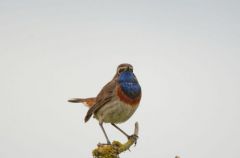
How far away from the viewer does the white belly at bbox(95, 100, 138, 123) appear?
10047mm

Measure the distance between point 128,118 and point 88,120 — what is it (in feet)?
2.74

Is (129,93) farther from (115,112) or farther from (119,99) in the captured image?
(115,112)

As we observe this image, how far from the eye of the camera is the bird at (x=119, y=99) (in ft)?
32.8

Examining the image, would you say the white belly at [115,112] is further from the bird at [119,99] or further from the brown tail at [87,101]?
the brown tail at [87,101]

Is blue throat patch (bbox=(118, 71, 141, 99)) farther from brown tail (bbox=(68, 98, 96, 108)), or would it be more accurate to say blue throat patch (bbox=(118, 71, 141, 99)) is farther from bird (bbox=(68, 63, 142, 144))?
brown tail (bbox=(68, 98, 96, 108))

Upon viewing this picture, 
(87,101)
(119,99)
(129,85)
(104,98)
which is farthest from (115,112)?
(87,101)

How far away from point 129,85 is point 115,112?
63cm

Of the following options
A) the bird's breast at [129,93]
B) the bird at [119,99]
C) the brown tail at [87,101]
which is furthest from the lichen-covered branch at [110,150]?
the brown tail at [87,101]

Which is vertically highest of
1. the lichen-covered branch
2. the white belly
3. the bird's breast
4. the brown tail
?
the brown tail

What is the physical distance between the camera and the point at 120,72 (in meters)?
10.2

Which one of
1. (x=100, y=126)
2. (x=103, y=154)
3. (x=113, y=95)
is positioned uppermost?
(x=113, y=95)

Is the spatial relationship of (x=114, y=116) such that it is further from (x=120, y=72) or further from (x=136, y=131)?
(x=136, y=131)

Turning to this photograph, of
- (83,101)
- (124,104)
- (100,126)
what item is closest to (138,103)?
(124,104)

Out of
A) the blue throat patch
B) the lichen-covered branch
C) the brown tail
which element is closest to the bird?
the blue throat patch
